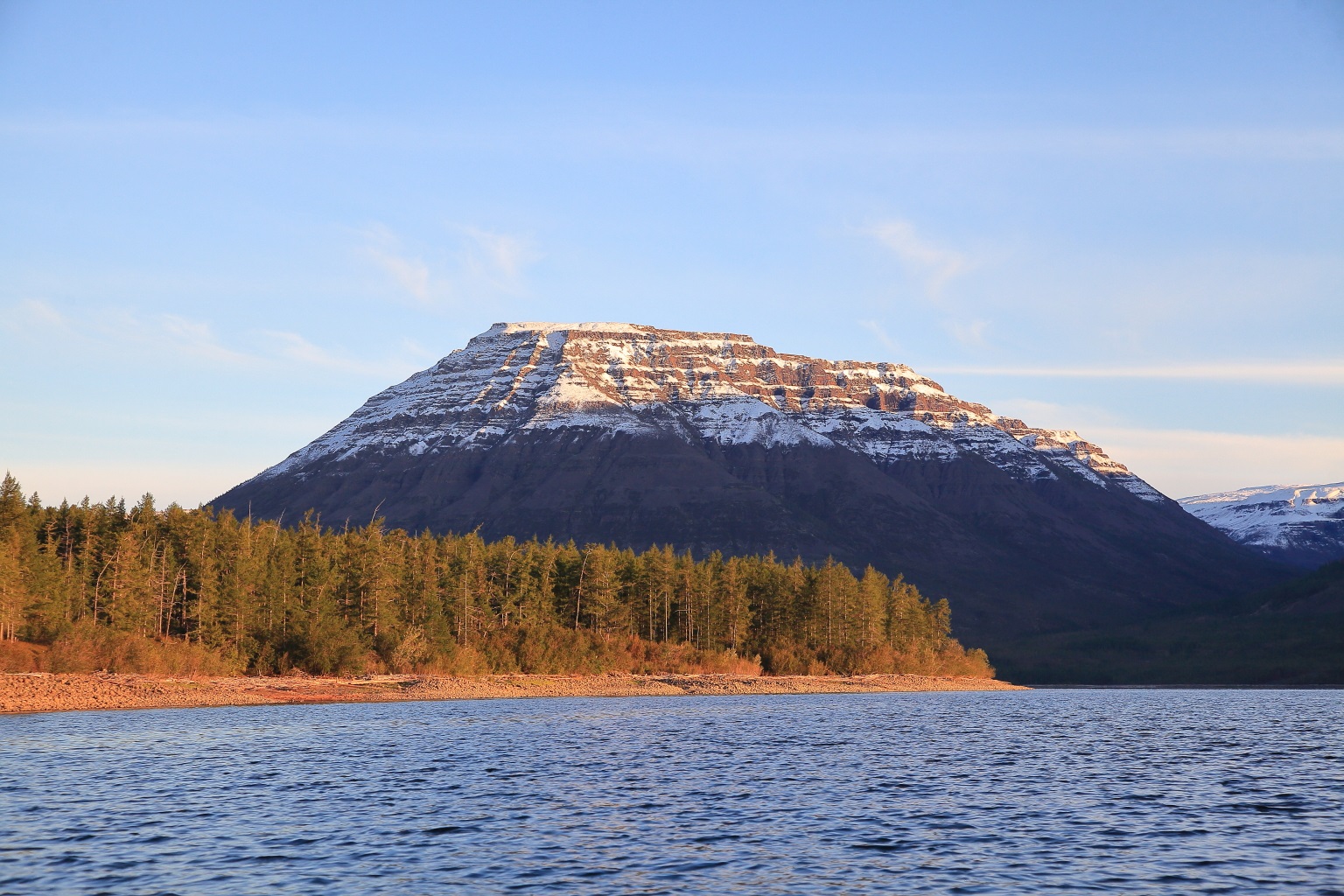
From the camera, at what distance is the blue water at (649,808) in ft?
93.9

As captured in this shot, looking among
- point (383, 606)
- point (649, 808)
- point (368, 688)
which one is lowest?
point (649, 808)

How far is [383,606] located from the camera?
124938mm

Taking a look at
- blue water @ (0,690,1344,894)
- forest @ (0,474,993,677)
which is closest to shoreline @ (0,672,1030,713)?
forest @ (0,474,993,677)

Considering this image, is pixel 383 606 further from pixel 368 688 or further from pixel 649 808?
pixel 649 808

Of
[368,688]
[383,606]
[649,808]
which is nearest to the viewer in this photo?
[649,808]

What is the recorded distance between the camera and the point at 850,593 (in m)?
168

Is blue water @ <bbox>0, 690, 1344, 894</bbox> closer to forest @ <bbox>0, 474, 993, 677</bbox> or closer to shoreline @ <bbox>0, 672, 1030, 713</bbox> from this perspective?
shoreline @ <bbox>0, 672, 1030, 713</bbox>

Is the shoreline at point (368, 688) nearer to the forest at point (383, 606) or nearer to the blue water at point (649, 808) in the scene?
the forest at point (383, 606)

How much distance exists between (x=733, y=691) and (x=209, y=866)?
346ft

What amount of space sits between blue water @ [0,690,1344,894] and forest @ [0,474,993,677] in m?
34.0

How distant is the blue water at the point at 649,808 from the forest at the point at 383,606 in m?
34.0

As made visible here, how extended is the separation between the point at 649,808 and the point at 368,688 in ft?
236

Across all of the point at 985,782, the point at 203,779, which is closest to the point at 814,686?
the point at 985,782

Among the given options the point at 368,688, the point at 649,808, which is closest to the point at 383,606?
the point at 368,688
